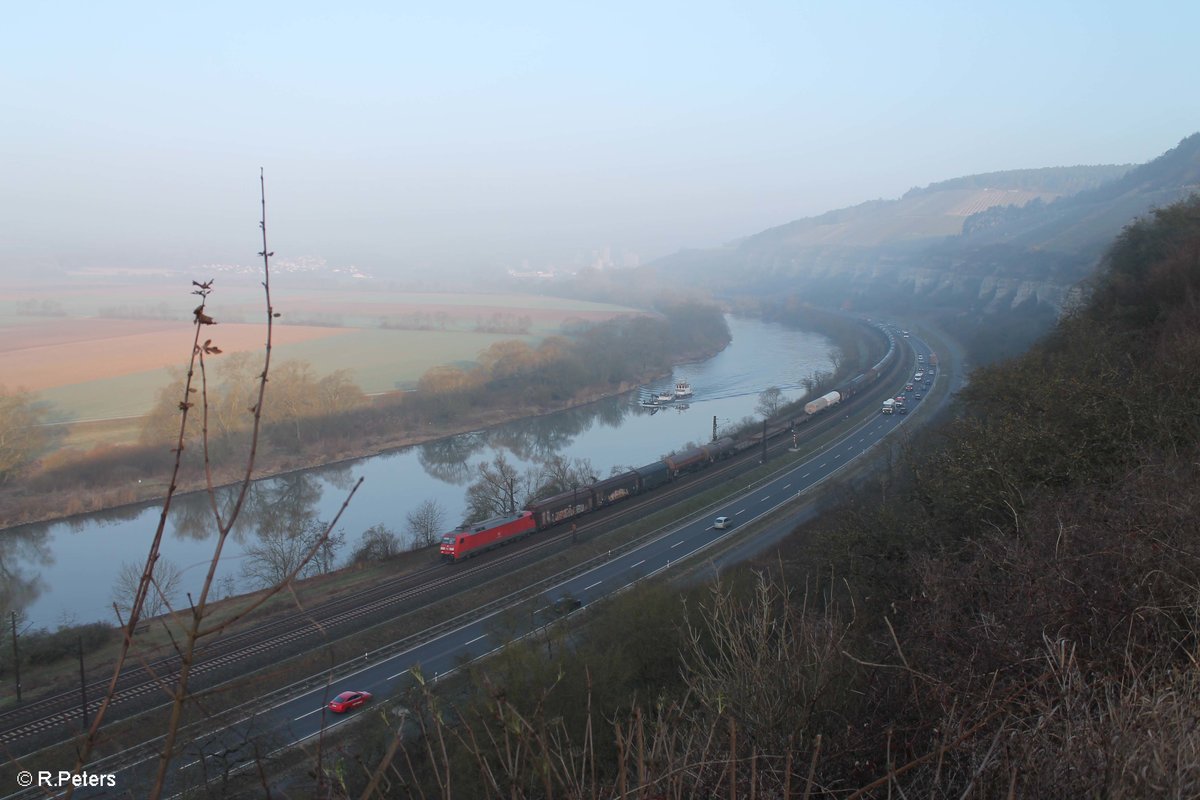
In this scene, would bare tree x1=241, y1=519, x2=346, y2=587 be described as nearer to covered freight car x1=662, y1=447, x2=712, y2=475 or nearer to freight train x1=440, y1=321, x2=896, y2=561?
freight train x1=440, y1=321, x2=896, y2=561

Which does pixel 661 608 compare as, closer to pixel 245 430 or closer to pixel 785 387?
pixel 245 430

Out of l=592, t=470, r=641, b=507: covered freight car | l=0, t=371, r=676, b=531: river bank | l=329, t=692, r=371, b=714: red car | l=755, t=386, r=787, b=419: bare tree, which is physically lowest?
l=755, t=386, r=787, b=419: bare tree

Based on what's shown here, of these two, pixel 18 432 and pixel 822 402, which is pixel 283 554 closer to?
pixel 18 432

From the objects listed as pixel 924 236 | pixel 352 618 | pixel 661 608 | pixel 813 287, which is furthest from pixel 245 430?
pixel 924 236

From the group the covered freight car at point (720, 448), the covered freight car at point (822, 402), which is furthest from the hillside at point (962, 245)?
the covered freight car at point (720, 448)

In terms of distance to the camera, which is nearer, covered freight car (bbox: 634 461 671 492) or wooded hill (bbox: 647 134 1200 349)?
covered freight car (bbox: 634 461 671 492)

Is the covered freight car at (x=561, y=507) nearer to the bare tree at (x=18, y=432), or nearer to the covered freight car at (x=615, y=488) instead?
the covered freight car at (x=615, y=488)

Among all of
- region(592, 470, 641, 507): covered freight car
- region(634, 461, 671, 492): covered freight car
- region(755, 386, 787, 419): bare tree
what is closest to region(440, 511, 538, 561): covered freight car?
region(592, 470, 641, 507): covered freight car

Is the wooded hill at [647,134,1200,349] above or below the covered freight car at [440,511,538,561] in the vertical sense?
above
